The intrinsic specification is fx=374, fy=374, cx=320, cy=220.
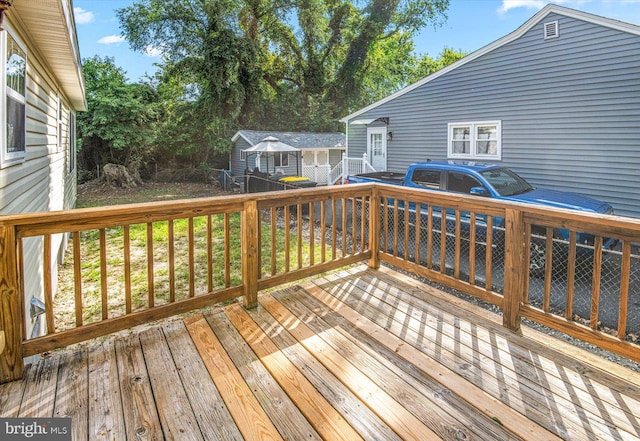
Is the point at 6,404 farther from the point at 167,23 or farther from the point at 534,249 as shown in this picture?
the point at 167,23

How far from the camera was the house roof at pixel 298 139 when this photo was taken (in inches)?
677

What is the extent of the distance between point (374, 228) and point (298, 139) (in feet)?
47.9

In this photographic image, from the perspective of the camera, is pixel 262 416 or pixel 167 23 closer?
pixel 262 416

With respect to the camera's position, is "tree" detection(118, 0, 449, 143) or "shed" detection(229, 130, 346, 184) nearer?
"shed" detection(229, 130, 346, 184)

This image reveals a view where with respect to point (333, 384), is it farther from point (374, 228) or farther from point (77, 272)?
point (374, 228)

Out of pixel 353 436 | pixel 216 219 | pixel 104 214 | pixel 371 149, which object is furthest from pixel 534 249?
pixel 371 149

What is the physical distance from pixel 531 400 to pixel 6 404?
2.65m

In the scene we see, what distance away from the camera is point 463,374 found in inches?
84.0

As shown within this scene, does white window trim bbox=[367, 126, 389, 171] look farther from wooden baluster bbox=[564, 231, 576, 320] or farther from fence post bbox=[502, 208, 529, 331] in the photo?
wooden baluster bbox=[564, 231, 576, 320]

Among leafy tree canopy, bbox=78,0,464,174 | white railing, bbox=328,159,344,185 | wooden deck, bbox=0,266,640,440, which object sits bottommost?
wooden deck, bbox=0,266,640,440

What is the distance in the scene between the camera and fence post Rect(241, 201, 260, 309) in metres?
2.92

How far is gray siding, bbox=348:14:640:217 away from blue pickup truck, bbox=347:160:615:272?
1.69m

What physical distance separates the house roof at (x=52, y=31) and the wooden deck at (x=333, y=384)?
7.97 ft

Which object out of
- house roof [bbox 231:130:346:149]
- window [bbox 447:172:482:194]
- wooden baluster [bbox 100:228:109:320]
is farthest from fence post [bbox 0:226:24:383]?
house roof [bbox 231:130:346:149]
